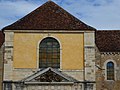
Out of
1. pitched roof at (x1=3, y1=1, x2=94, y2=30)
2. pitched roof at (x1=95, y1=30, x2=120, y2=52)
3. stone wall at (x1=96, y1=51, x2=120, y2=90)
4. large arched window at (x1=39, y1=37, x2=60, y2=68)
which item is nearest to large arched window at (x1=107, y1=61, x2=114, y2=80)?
stone wall at (x1=96, y1=51, x2=120, y2=90)

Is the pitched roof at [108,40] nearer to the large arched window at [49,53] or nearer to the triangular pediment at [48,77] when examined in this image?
the large arched window at [49,53]

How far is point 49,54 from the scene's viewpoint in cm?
2605

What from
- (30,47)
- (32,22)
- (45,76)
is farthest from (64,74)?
(32,22)

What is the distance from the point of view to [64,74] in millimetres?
25172

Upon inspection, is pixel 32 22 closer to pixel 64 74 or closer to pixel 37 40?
pixel 37 40

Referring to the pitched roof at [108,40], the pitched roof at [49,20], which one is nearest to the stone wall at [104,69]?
the pitched roof at [108,40]

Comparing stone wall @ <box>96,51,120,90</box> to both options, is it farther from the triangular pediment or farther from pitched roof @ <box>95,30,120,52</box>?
the triangular pediment

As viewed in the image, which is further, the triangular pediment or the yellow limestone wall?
the yellow limestone wall

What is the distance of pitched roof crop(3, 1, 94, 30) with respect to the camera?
85.9ft

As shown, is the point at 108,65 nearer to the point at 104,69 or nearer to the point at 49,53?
the point at 104,69

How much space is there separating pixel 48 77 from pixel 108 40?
9.00 metres

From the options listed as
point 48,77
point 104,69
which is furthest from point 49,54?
point 104,69

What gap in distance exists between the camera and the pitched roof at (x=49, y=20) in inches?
1031

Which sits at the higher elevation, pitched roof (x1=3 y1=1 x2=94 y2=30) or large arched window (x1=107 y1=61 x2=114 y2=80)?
pitched roof (x1=3 y1=1 x2=94 y2=30)
